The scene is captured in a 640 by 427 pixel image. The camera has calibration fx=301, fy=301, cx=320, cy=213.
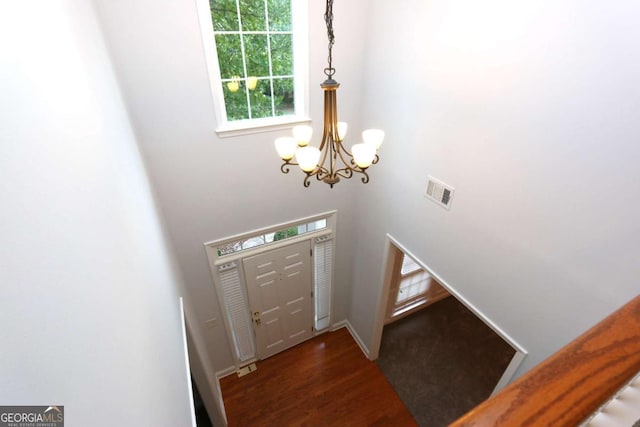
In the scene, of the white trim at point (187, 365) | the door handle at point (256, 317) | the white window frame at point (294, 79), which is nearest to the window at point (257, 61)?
the white window frame at point (294, 79)

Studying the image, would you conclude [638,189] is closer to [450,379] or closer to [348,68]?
[348,68]

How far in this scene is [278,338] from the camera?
448 cm

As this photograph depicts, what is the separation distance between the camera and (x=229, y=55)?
2.66 meters

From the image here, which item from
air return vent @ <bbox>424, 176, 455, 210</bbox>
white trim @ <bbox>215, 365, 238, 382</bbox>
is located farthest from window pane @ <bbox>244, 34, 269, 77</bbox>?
white trim @ <bbox>215, 365, 238, 382</bbox>

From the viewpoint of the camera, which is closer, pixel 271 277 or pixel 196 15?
pixel 196 15

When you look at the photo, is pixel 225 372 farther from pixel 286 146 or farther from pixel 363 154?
pixel 363 154

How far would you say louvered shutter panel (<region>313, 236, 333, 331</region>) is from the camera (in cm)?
401

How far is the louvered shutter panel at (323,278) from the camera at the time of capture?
4.01 metres

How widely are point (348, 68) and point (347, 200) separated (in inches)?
59.7

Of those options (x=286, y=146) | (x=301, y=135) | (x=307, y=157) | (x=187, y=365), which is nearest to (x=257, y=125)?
(x=301, y=135)

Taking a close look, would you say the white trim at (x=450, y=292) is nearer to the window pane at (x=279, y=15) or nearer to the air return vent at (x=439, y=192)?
the air return vent at (x=439, y=192)

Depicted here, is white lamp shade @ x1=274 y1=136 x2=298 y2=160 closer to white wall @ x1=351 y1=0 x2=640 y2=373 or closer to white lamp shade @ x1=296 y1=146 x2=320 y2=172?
white lamp shade @ x1=296 y1=146 x2=320 y2=172

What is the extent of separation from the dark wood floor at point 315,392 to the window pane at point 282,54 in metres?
3.88

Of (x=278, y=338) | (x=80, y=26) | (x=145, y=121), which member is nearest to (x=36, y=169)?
(x=80, y=26)
